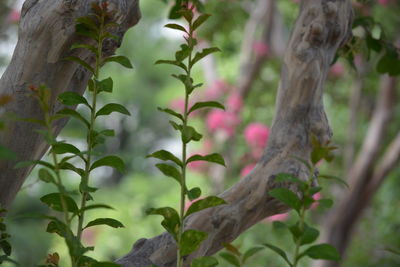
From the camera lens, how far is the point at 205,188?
16.7ft

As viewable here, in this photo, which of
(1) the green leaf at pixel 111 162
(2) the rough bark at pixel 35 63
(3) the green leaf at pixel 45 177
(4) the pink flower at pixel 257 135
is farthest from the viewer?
(4) the pink flower at pixel 257 135

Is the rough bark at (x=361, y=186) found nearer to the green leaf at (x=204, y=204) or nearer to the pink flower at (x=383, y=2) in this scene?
the pink flower at (x=383, y=2)

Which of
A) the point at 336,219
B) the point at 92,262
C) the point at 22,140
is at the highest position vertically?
the point at 22,140

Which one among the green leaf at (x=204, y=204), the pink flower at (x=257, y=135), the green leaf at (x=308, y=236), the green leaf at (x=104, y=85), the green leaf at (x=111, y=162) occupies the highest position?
the green leaf at (x=104, y=85)

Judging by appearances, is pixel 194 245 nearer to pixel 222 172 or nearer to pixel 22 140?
pixel 22 140

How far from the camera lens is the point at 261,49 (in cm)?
408

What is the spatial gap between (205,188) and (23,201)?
Result: 6385 mm

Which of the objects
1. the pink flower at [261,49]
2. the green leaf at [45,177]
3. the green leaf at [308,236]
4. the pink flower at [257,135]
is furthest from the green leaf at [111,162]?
the pink flower at [261,49]

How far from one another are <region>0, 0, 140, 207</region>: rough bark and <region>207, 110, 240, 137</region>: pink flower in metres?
Result: 3.12

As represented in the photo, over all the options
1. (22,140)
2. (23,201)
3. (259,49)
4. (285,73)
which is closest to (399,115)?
(259,49)

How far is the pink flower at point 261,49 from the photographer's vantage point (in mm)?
4082

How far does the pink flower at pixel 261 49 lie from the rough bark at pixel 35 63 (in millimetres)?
3309

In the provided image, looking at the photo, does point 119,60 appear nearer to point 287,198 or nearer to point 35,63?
point 35,63

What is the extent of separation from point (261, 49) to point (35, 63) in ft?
11.1
